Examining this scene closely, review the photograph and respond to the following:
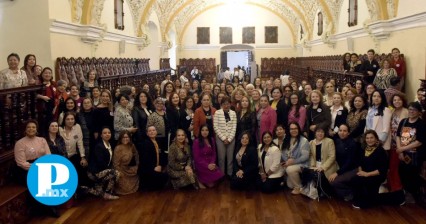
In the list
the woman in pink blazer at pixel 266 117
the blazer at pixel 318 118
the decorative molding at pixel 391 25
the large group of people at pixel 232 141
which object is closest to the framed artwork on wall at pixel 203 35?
the decorative molding at pixel 391 25

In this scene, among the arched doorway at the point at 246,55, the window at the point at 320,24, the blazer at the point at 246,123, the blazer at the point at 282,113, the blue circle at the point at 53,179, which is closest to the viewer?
the blue circle at the point at 53,179

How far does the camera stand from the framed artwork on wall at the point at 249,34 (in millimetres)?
27047

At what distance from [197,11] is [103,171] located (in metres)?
21.7

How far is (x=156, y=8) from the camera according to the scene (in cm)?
2041

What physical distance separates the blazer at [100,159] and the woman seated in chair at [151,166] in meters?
0.54

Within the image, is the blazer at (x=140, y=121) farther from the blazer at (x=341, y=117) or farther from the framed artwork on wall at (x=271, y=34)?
the framed artwork on wall at (x=271, y=34)

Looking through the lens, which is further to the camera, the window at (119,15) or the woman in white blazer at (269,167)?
the window at (119,15)

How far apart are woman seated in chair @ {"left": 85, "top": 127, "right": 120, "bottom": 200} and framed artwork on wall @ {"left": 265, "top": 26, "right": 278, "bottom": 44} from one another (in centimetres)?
2219

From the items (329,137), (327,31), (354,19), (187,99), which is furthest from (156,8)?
(329,137)

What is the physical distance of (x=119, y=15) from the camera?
586 inches

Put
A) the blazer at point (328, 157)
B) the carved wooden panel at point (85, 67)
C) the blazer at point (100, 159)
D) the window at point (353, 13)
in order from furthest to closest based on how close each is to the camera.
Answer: the window at point (353, 13)
the carved wooden panel at point (85, 67)
the blazer at point (100, 159)
the blazer at point (328, 157)

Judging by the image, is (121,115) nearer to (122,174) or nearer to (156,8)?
(122,174)

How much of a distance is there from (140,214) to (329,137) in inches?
119

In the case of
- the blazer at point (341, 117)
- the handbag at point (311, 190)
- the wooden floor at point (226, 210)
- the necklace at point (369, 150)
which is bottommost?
the wooden floor at point (226, 210)
